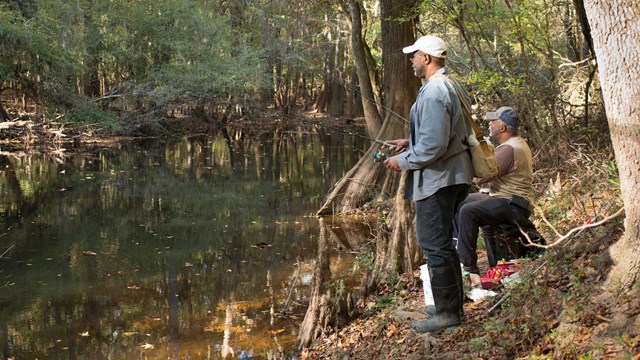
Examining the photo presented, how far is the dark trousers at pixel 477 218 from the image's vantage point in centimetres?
592

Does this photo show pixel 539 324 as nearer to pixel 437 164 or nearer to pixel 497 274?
pixel 437 164

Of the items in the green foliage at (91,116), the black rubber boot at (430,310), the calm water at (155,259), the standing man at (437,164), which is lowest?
the calm water at (155,259)

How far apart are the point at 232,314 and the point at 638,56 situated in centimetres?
464

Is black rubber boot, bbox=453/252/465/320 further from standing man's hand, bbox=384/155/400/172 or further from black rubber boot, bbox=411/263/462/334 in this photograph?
standing man's hand, bbox=384/155/400/172

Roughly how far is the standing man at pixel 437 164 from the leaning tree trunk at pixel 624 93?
3.02 ft

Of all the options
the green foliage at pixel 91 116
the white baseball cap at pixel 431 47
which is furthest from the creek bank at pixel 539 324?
the green foliage at pixel 91 116

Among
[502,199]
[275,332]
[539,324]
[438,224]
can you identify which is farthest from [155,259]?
[539,324]

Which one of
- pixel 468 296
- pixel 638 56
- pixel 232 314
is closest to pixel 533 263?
pixel 468 296

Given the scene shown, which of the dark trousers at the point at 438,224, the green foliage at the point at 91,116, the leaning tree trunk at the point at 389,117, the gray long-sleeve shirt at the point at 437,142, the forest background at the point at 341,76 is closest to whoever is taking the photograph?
the gray long-sleeve shirt at the point at 437,142

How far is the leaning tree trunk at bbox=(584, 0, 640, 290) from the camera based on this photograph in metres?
4.02

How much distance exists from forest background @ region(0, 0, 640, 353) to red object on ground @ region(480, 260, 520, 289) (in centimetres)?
73

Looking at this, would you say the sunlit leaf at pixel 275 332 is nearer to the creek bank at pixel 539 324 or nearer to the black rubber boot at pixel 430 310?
the creek bank at pixel 539 324

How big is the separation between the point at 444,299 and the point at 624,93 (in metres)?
1.70

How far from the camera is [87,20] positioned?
2838 cm
